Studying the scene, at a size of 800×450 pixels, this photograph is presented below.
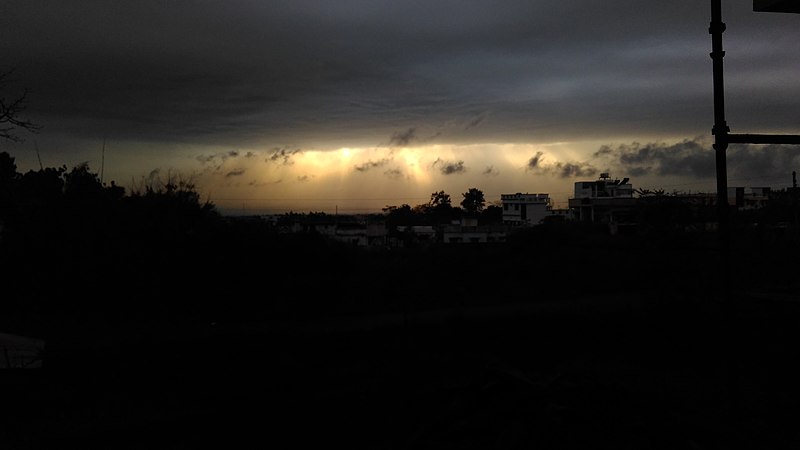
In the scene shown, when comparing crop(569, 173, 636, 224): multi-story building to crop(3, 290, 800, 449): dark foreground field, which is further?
crop(569, 173, 636, 224): multi-story building

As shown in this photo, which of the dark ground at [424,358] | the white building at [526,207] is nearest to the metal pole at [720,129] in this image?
the dark ground at [424,358]

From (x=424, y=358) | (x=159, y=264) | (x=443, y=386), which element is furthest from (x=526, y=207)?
(x=443, y=386)

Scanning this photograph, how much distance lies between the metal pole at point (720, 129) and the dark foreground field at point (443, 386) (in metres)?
0.81

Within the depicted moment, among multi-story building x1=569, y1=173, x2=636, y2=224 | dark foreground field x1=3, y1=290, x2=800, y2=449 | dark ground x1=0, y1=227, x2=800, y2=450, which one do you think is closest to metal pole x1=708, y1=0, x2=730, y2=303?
dark ground x1=0, y1=227, x2=800, y2=450

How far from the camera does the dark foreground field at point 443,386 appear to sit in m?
5.12

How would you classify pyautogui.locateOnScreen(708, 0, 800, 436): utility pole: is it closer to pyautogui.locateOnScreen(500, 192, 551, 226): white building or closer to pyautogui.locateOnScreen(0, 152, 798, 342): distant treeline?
pyautogui.locateOnScreen(0, 152, 798, 342): distant treeline

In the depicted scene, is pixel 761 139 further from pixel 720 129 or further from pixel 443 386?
pixel 443 386

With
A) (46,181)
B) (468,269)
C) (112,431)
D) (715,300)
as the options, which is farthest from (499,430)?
(468,269)

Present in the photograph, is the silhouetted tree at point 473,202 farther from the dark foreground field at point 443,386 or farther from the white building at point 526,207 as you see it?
the dark foreground field at point 443,386

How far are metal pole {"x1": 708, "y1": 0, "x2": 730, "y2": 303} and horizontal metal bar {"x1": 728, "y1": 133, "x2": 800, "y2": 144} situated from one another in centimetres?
11

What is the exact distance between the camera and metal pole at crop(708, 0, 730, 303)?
554 centimetres

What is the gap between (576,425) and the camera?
4.73 meters

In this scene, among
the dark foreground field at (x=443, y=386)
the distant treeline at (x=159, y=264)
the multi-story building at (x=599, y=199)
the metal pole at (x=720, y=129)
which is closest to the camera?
the dark foreground field at (x=443, y=386)

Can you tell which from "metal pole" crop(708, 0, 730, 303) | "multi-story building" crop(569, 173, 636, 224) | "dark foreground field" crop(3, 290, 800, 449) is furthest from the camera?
"multi-story building" crop(569, 173, 636, 224)
